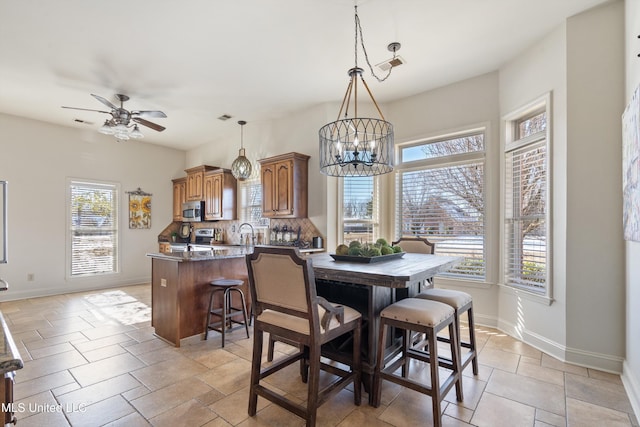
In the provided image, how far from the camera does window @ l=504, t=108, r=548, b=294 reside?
10.8 ft

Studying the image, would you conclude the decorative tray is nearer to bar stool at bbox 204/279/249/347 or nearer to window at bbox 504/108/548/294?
bar stool at bbox 204/279/249/347

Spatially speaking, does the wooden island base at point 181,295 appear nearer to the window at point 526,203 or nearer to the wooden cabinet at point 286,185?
the wooden cabinet at point 286,185

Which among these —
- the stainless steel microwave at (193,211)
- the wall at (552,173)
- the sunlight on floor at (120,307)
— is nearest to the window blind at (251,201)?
the stainless steel microwave at (193,211)

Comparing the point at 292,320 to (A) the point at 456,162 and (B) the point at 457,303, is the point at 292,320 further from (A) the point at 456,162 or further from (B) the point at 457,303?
(A) the point at 456,162

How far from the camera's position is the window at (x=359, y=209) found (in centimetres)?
475

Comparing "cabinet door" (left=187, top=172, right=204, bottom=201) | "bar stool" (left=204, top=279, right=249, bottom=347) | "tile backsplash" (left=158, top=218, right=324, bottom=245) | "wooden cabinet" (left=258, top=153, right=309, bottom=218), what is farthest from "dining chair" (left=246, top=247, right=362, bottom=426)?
"cabinet door" (left=187, top=172, right=204, bottom=201)

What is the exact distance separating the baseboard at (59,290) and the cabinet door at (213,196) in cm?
211

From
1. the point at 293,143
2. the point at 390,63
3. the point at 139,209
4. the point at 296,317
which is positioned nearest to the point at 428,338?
the point at 296,317

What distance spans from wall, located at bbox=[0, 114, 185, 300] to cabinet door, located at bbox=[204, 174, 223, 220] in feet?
Result: 5.18

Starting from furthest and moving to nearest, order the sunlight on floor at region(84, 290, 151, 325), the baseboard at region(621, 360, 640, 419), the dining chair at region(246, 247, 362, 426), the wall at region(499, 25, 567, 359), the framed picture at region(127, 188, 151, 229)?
1. the framed picture at region(127, 188, 151, 229)
2. the sunlight on floor at region(84, 290, 151, 325)
3. the wall at region(499, 25, 567, 359)
4. the baseboard at region(621, 360, 640, 419)
5. the dining chair at region(246, 247, 362, 426)

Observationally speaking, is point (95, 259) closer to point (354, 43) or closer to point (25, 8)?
point (25, 8)

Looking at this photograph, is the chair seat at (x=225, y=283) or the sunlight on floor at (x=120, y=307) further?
the sunlight on floor at (x=120, y=307)

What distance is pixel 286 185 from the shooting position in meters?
4.96

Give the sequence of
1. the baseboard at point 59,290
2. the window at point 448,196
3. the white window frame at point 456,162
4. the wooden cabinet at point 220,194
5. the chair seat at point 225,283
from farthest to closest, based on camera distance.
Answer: the wooden cabinet at point 220,194 → the baseboard at point 59,290 → the window at point 448,196 → the white window frame at point 456,162 → the chair seat at point 225,283
